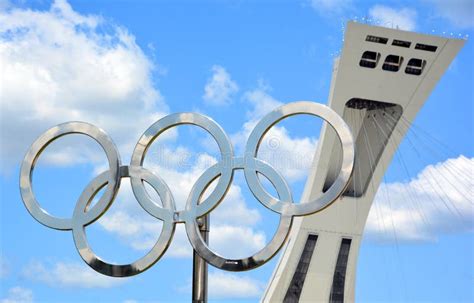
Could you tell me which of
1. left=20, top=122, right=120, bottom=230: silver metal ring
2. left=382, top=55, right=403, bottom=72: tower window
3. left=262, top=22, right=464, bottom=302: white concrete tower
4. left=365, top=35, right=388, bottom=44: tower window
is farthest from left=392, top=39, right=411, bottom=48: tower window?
left=20, top=122, right=120, bottom=230: silver metal ring

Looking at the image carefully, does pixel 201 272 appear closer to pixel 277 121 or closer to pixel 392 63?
pixel 277 121

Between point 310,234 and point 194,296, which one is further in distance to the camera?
point 310,234

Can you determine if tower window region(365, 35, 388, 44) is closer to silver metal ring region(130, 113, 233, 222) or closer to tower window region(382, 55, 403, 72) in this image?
tower window region(382, 55, 403, 72)

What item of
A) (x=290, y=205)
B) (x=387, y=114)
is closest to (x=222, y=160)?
(x=290, y=205)

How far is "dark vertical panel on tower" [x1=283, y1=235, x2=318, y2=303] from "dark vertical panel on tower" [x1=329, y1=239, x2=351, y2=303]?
0.98 metres

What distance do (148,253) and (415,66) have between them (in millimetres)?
15691

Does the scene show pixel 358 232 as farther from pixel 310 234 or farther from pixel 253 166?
pixel 253 166

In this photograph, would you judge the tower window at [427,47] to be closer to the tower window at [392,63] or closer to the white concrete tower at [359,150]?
the white concrete tower at [359,150]

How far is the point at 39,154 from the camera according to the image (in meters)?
12.5

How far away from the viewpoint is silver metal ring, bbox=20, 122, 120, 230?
39.6 feet

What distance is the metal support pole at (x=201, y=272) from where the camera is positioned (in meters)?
11.9

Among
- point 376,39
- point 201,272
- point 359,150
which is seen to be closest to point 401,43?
point 376,39

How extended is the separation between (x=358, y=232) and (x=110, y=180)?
52.9 feet

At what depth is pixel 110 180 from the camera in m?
12.1
